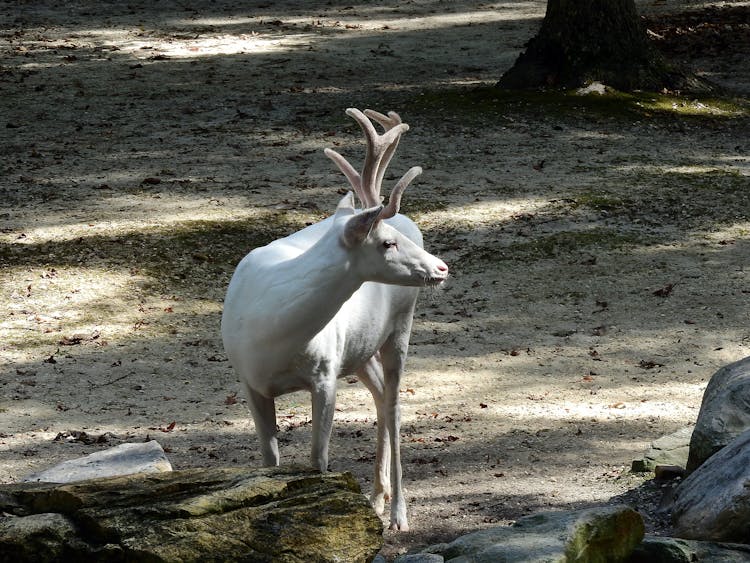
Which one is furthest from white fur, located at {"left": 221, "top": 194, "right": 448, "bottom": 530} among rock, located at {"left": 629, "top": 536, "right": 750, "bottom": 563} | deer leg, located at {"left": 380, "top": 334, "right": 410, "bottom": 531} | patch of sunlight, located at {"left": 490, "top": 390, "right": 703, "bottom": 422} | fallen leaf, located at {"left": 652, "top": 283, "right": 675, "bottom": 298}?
fallen leaf, located at {"left": 652, "top": 283, "right": 675, "bottom": 298}

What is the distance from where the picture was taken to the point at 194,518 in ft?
14.9

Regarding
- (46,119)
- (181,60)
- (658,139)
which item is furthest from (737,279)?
(181,60)

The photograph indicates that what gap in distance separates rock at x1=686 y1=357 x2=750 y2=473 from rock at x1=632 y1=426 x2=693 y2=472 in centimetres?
32

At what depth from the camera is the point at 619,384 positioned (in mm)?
8352

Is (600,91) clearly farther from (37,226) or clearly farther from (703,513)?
(703,513)

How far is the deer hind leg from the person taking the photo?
21.5 ft

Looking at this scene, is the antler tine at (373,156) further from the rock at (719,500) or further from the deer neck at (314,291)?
the rock at (719,500)

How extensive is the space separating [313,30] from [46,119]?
5.79 m

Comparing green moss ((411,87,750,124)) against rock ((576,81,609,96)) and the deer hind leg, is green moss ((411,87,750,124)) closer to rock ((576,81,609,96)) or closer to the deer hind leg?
rock ((576,81,609,96))

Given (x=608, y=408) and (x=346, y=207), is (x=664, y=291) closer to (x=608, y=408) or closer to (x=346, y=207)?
(x=608, y=408)

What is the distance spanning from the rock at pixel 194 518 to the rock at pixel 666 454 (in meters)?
2.28

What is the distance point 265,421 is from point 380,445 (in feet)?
3.32

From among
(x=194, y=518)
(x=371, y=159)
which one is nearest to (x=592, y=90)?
(x=371, y=159)

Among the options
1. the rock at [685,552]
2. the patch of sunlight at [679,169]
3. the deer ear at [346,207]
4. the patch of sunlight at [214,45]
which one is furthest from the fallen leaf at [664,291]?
the patch of sunlight at [214,45]
